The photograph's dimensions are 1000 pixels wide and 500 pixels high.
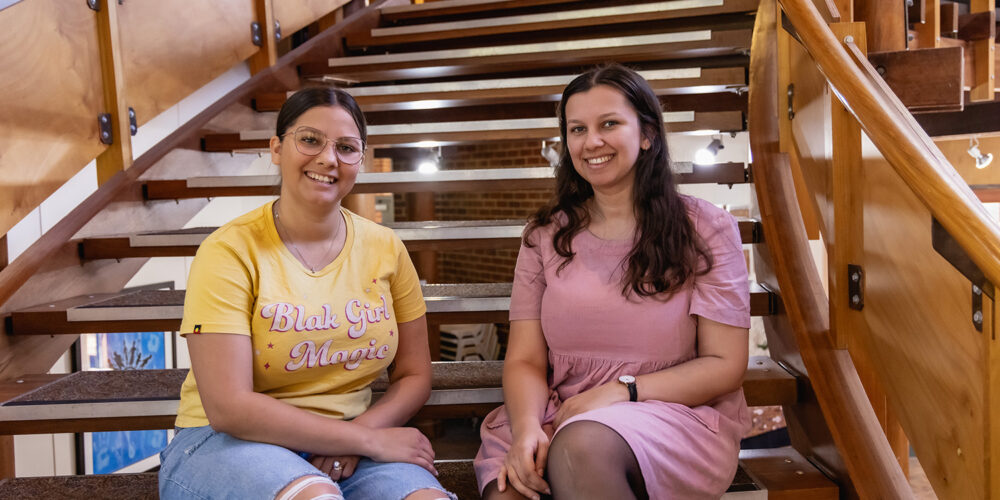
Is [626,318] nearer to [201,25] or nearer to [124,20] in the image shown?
[124,20]

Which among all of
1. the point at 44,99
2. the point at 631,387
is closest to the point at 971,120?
the point at 631,387

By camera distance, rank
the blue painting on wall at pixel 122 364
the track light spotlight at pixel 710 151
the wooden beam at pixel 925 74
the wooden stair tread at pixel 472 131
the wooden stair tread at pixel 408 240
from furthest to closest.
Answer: the track light spotlight at pixel 710 151 → the blue painting on wall at pixel 122 364 → the wooden stair tread at pixel 472 131 → the wooden stair tread at pixel 408 240 → the wooden beam at pixel 925 74

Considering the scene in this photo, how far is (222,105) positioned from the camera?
3.04 metres

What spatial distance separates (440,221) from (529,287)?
1.14m

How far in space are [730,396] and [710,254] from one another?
0.28 m

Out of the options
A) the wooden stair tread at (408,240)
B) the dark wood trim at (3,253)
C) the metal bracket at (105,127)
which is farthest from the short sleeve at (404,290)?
the metal bracket at (105,127)

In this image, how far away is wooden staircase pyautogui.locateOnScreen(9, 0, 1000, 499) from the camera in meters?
1.77

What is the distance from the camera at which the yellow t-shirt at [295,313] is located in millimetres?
1323

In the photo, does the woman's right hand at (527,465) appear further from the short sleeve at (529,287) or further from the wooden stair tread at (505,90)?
the wooden stair tread at (505,90)

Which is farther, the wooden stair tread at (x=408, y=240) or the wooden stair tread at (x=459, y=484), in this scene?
the wooden stair tread at (x=408, y=240)

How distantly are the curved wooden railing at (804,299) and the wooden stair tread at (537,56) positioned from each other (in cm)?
57

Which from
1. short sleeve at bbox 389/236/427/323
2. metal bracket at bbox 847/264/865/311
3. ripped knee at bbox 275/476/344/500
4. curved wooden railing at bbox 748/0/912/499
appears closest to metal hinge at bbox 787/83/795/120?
curved wooden railing at bbox 748/0/912/499

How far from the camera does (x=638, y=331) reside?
1.46 meters

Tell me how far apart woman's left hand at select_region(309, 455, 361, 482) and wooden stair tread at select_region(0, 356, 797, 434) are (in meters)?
0.45
